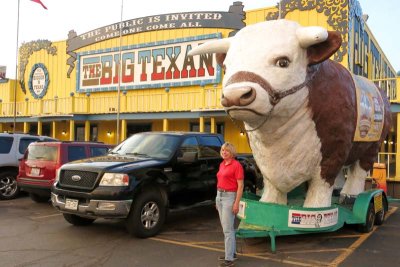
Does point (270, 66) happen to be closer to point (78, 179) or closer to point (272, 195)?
point (272, 195)

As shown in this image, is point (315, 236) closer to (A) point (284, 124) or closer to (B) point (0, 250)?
(A) point (284, 124)

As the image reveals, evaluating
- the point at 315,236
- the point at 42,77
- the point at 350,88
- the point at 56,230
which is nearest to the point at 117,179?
the point at 56,230

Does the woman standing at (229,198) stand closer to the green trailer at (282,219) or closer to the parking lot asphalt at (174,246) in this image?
the parking lot asphalt at (174,246)

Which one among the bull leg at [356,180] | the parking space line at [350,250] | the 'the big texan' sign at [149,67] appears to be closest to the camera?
the parking space line at [350,250]

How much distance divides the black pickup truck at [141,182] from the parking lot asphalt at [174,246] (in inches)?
14.8

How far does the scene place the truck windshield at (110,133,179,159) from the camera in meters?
7.37

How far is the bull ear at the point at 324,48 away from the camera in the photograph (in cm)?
482

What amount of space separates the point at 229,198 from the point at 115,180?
204 cm

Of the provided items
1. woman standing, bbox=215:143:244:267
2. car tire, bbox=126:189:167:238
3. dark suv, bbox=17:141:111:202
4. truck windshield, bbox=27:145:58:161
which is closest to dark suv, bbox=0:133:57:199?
dark suv, bbox=17:141:111:202

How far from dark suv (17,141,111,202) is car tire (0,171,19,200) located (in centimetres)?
125

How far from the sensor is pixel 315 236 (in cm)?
655

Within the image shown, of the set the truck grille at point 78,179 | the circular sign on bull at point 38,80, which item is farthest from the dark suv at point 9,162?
the circular sign on bull at point 38,80

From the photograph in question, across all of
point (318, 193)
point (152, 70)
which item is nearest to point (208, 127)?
point (152, 70)

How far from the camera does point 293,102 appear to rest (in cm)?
488
